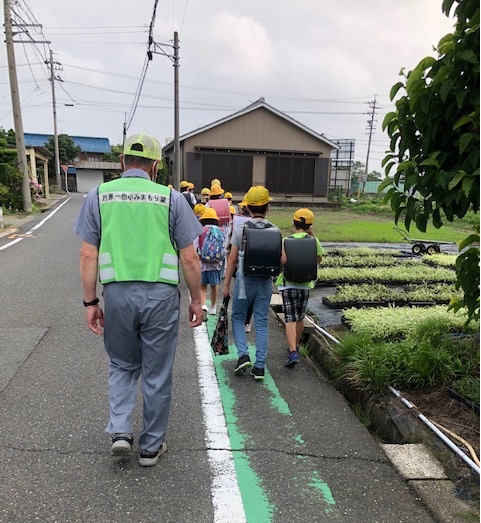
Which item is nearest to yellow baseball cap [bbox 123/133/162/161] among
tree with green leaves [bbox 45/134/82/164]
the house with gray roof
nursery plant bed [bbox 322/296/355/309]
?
nursery plant bed [bbox 322/296/355/309]

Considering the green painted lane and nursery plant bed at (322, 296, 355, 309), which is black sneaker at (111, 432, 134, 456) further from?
nursery plant bed at (322, 296, 355, 309)

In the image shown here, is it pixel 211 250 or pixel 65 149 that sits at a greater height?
pixel 65 149

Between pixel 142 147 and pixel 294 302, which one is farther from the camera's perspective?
pixel 294 302

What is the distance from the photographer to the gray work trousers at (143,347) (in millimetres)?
2594

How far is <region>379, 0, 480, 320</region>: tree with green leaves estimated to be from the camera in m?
2.04

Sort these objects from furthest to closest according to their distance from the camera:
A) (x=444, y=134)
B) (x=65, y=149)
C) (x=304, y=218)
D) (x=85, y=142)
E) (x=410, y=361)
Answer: (x=85, y=142), (x=65, y=149), (x=304, y=218), (x=410, y=361), (x=444, y=134)

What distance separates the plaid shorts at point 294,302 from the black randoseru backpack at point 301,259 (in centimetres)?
19

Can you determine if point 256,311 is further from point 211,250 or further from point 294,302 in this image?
point 211,250

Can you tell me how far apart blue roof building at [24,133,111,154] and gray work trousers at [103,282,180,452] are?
5978 cm

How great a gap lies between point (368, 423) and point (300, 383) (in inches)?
28.2

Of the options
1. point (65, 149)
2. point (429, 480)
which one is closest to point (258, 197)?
point (429, 480)

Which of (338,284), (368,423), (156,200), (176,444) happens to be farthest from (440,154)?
(338,284)

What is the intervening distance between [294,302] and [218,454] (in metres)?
1.94

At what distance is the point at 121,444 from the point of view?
2.61 metres
